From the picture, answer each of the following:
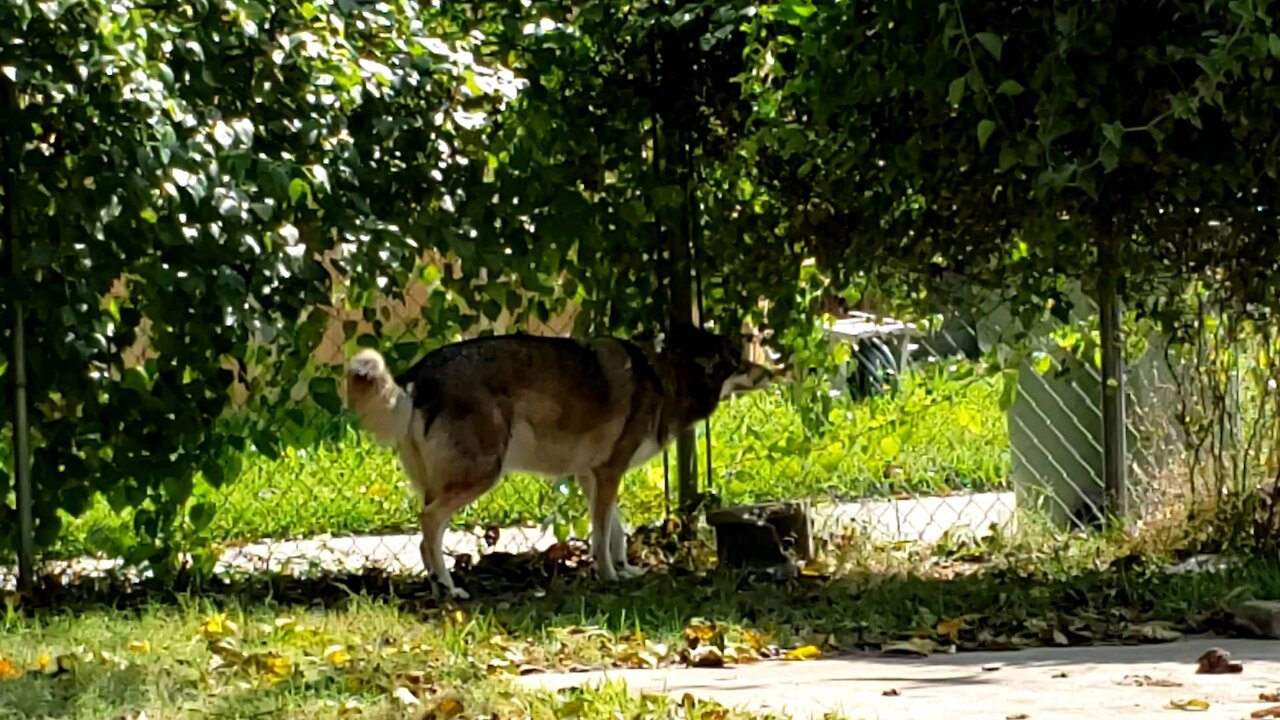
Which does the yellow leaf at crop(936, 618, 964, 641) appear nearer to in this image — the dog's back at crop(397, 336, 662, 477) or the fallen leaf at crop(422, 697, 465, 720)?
the dog's back at crop(397, 336, 662, 477)

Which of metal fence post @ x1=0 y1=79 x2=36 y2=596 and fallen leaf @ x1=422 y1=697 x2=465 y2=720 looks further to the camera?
metal fence post @ x1=0 y1=79 x2=36 y2=596

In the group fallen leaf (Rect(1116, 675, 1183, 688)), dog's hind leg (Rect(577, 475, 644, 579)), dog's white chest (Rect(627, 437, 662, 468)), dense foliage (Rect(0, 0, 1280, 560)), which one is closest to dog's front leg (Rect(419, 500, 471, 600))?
dense foliage (Rect(0, 0, 1280, 560))

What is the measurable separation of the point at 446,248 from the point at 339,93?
2.25ft

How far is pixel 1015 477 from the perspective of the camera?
29.2 ft

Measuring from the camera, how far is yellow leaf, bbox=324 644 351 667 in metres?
4.65

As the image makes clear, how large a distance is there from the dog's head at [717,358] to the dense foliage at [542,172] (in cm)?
26

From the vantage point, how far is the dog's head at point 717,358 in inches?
300

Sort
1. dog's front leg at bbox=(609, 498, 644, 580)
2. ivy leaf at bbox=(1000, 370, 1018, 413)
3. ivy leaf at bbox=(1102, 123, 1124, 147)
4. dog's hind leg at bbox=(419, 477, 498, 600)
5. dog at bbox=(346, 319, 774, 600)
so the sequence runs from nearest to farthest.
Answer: ivy leaf at bbox=(1102, 123, 1124, 147) → dog at bbox=(346, 319, 774, 600) → dog's hind leg at bbox=(419, 477, 498, 600) → dog's front leg at bbox=(609, 498, 644, 580) → ivy leaf at bbox=(1000, 370, 1018, 413)

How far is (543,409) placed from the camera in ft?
23.1

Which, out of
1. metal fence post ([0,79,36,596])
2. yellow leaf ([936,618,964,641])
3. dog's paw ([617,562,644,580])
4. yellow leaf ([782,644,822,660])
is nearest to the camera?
yellow leaf ([782,644,822,660])

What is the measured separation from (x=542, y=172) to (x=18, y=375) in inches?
81.0

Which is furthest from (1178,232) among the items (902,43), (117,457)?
(117,457)

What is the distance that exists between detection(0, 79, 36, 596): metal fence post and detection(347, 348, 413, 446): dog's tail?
44.1 inches

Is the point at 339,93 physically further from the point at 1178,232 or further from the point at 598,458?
the point at 1178,232
